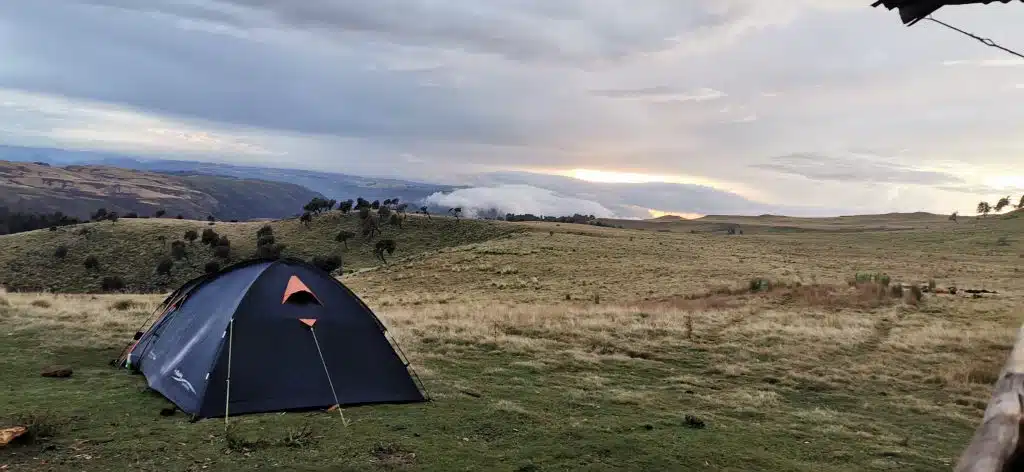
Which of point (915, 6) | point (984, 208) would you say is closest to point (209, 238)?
point (915, 6)

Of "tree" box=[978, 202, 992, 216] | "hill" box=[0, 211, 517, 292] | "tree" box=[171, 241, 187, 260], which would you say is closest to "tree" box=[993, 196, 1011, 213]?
"tree" box=[978, 202, 992, 216]

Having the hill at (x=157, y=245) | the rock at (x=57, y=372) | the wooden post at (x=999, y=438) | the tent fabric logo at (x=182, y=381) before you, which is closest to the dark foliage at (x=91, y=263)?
the hill at (x=157, y=245)

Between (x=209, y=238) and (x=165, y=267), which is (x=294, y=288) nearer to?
(x=165, y=267)

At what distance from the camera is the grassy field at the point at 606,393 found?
771cm

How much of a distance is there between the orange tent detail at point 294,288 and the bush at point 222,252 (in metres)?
71.7

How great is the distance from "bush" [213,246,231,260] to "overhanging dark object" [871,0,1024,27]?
79.8 meters

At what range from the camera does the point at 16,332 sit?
1393 centimetres

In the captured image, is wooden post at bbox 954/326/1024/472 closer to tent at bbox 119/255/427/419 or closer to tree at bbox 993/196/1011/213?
tent at bbox 119/255/427/419

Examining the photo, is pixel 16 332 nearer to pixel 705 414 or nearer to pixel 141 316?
pixel 141 316

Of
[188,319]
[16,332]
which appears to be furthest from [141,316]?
[188,319]

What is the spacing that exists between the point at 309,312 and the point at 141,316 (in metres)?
11.0

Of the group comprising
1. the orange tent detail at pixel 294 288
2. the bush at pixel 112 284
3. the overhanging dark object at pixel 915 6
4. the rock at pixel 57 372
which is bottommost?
the bush at pixel 112 284

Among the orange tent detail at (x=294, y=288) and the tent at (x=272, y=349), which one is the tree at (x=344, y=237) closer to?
the tent at (x=272, y=349)

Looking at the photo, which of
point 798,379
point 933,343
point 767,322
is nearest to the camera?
point 798,379
